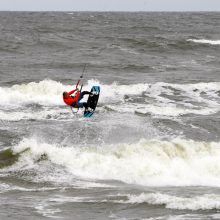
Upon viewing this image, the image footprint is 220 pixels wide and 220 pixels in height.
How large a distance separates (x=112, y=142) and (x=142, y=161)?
276 centimetres

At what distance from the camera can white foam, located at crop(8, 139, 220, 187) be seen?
55.9ft

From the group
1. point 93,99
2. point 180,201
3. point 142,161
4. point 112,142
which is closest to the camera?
point 180,201

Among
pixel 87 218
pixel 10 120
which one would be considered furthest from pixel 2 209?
pixel 10 120

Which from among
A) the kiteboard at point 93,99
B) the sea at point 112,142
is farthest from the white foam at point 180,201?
the kiteboard at point 93,99

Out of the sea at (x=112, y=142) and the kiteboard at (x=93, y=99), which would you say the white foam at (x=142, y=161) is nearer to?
the sea at (x=112, y=142)

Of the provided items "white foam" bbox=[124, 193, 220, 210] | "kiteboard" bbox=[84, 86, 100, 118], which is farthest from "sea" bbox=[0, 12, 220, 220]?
"kiteboard" bbox=[84, 86, 100, 118]

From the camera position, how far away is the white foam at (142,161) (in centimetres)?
1704

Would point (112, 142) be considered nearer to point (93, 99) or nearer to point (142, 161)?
point (93, 99)

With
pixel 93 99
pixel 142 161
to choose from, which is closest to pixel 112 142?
pixel 93 99

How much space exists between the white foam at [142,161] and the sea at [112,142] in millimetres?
31

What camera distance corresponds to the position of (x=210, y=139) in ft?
72.1

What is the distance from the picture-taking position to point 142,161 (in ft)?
60.3

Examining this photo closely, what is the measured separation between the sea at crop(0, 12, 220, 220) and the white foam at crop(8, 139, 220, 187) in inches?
1.2

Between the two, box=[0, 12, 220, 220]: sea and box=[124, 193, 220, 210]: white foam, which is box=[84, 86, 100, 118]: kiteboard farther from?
box=[124, 193, 220, 210]: white foam
